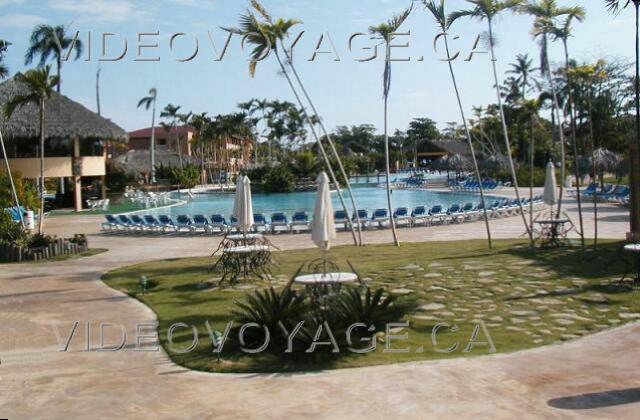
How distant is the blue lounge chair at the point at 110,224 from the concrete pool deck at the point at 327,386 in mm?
14860

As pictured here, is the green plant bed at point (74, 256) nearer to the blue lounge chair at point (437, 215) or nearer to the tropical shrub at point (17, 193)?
the tropical shrub at point (17, 193)

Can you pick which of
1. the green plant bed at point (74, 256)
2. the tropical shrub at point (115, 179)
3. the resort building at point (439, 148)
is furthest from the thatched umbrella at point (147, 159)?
the green plant bed at point (74, 256)

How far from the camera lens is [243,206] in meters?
12.8

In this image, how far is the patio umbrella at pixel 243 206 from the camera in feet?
42.0

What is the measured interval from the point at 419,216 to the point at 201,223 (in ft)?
23.6

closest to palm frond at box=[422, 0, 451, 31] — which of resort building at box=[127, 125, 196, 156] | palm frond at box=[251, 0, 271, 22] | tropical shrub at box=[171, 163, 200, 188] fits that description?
palm frond at box=[251, 0, 271, 22]

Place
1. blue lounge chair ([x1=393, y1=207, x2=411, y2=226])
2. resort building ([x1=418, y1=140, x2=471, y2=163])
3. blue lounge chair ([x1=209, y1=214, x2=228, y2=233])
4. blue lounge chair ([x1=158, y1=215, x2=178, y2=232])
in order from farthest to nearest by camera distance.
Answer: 1. resort building ([x1=418, y1=140, x2=471, y2=163])
2. blue lounge chair ([x1=393, y1=207, x2=411, y2=226])
3. blue lounge chair ([x1=158, y1=215, x2=178, y2=232])
4. blue lounge chair ([x1=209, y1=214, x2=228, y2=233])

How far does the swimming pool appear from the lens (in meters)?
37.7

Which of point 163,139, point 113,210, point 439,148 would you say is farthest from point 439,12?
point 163,139

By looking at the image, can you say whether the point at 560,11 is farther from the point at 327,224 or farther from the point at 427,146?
the point at 427,146

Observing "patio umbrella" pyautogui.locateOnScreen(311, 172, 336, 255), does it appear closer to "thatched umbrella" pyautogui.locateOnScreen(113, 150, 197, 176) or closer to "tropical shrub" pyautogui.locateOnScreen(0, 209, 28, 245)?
"tropical shrub" pyautogui.locateOnScreen(0, 209, 28, 245)

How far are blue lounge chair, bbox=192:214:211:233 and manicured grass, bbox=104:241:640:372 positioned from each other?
6.83 meters

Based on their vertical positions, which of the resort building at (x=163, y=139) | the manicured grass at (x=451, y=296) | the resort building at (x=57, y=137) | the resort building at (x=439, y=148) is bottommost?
the manicured grass at (x=451, y=296)

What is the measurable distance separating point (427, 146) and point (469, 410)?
8498 centimetres
